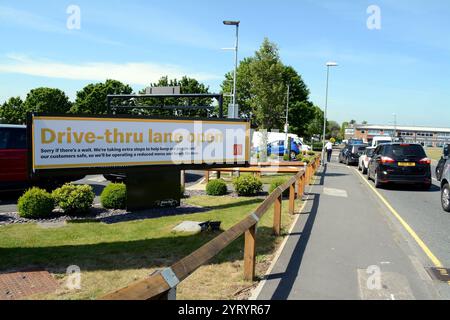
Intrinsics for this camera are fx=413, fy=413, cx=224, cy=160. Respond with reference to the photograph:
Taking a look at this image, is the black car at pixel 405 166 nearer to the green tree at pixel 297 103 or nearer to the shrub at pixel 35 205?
the shrub at pixel 35 205

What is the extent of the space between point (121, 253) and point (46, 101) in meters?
67.3

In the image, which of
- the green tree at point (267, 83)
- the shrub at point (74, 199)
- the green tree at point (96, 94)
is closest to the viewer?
the shrub at point (74, 199)

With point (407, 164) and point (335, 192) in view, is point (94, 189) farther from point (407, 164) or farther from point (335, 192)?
point (407, 164)

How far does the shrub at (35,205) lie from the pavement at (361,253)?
229 inches

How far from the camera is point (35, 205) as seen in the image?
966 centimetres

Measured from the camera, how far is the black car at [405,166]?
15.7 metres

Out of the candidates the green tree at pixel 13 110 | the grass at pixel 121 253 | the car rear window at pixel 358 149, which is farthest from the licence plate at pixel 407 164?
the green tree at pixel 13 110

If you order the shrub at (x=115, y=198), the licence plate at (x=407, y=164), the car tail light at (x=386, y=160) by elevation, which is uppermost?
the car tail light at (x=386, y=160)

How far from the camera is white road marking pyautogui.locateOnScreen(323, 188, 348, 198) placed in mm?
14289

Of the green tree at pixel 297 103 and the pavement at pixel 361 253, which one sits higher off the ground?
the green tree at pixel 297 103

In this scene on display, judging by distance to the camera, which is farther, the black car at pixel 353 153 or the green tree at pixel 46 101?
the green tree at pixel 46 101

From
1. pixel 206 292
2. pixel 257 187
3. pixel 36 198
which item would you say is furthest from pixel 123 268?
pixel 257 187

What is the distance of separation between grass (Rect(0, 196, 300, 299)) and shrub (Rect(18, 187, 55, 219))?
837mm

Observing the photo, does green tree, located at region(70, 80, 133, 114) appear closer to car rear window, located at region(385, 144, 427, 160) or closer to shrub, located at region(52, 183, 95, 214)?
car rear window, located at region(385, 144, 427, 160)
